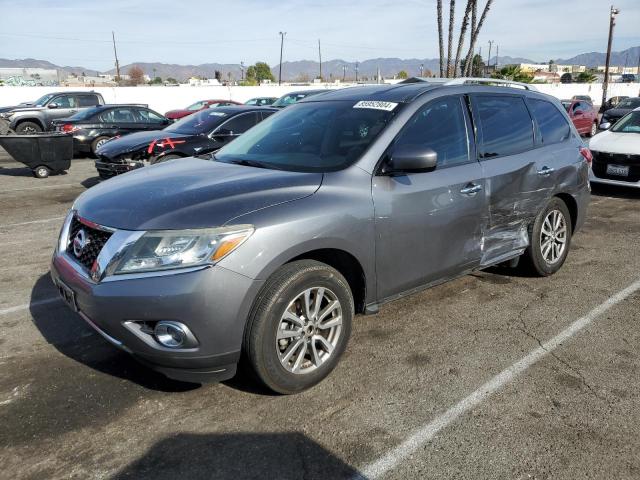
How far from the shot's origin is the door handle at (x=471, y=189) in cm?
392

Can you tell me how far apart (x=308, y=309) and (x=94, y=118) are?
13429 mm

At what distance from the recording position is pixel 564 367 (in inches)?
137

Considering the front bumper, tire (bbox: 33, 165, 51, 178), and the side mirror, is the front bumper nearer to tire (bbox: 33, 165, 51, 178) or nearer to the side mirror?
the side mirror

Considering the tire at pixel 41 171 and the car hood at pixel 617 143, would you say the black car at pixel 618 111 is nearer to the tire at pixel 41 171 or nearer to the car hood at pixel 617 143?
the car hood at pixel 617 143

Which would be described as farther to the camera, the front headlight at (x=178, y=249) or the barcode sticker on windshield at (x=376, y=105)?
the barcode sticker on windshield at (x=376, y=105)

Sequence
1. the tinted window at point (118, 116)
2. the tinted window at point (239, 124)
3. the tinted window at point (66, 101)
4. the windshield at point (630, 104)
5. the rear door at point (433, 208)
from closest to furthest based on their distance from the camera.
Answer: the rear door at point (433, 208) → the tinted window at point (239, 124) → the tinted window at point (118, 116) → the tinted window at point (66, 101) → the windshield at point (630, 104)

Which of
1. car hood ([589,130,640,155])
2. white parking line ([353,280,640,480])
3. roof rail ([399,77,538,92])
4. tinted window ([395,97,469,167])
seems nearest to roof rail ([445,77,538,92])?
roof rail ([399,77,538,92])

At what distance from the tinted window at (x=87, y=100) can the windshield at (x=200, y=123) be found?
35.1 ft

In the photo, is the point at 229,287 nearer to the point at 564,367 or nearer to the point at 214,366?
the point at 214,366

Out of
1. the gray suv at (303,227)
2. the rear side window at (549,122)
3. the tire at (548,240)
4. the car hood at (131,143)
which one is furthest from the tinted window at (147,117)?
the tire at (548,240)

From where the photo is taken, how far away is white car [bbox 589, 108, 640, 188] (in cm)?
890

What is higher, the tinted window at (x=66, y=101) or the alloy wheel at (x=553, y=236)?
the tinted window at (x=66, y=101)

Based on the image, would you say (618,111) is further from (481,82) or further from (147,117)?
(481,82)

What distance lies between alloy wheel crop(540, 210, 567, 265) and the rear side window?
713 mm
